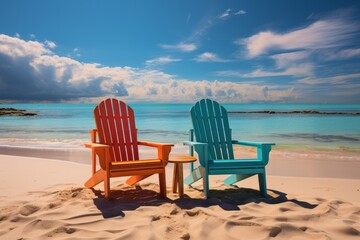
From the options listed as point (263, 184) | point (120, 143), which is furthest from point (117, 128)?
point (263, 184)

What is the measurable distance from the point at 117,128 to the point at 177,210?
1.56 m

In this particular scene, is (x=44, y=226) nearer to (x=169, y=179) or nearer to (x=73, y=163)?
(x=169, y=179)

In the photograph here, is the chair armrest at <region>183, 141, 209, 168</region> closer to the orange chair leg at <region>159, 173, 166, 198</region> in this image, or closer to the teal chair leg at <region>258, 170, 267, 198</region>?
the orange chair leg at <region>159, 173, 166, 198</region>

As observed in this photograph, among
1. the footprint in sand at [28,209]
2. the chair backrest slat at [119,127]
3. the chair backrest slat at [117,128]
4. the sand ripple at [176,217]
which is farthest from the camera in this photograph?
the chair backrest slat at [119,127]

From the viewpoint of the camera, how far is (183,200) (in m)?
3.53

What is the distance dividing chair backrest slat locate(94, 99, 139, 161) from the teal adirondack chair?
30.6 inches

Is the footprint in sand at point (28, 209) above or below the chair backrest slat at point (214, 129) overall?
below

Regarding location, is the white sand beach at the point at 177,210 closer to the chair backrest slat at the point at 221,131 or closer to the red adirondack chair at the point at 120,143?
the red adirondack chair at the point at 120,143

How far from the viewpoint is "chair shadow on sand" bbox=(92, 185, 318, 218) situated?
10.5 ft

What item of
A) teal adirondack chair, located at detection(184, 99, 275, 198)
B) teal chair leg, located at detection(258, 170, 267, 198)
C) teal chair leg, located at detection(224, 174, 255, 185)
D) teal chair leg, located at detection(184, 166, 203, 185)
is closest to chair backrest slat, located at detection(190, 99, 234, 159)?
teal adirondack chair, located at detection(184, 99, 275, 198)

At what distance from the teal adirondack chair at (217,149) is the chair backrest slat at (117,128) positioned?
2.55 feet

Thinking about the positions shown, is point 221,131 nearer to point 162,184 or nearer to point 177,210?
point 162,184

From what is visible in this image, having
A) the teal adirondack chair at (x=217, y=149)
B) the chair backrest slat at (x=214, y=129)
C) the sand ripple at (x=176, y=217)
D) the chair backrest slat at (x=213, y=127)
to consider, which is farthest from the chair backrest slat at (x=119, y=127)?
the chair backrest slat at (x=214, y=129)

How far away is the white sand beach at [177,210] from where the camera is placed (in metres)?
2.52
